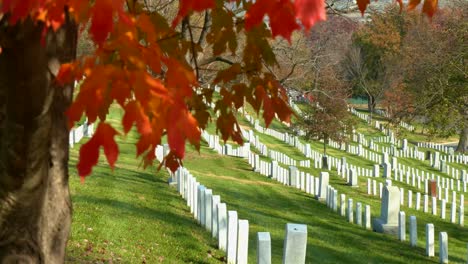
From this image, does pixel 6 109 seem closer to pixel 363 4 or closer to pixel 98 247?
pixel 363 4

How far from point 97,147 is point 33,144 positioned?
5.81 feet

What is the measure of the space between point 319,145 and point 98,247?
4067 centimetres

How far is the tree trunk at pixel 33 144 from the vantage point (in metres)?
3.96

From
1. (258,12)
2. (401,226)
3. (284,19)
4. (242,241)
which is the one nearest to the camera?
(284,19)

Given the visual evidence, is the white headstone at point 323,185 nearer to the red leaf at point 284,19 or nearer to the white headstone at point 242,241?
the white headstone at point 242,241

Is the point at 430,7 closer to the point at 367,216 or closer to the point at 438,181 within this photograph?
the point at 367,216

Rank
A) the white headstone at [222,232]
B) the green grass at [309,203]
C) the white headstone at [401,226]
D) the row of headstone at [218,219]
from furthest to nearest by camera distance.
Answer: the white headstone at [401,226], the green grass at [309,203], the white headstone at [222,232], the row of headstone at [218,219]

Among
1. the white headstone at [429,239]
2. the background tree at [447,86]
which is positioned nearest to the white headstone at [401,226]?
the white headstone at [429,239]

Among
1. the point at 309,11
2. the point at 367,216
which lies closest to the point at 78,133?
the point at 367,216

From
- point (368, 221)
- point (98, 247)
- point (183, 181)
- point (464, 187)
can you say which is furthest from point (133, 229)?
point (464, 187)

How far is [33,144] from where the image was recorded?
167 inches

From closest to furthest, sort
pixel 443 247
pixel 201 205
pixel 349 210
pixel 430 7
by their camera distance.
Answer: pixel 430 7
pixel 201 205
pixel 443 247
pixel 349 210

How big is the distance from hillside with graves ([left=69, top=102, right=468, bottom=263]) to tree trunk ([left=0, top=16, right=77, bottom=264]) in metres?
2.67

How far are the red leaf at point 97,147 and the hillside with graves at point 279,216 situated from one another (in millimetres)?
4102
